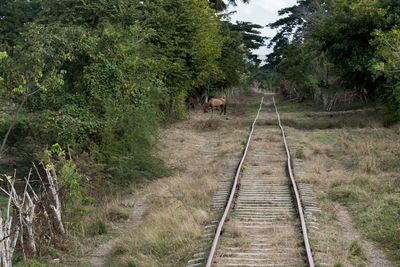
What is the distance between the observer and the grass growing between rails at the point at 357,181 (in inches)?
291

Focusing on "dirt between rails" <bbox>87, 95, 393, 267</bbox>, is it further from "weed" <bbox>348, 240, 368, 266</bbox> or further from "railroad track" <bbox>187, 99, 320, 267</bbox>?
"railroad track" <bbox>187, 99, 320, 267</bbox>

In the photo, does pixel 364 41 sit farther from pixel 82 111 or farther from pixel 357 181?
pixel 82 111

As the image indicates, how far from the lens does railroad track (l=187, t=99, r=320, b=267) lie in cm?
656

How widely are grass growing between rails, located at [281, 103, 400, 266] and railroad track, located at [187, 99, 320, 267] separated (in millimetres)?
486

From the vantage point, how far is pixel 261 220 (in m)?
8.31

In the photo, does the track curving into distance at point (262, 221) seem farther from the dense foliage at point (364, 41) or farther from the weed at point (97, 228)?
the dense foliage at point (364, 41)

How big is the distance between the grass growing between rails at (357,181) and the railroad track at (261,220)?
0.49 metres

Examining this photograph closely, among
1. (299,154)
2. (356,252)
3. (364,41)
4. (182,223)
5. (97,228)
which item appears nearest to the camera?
(356,252)

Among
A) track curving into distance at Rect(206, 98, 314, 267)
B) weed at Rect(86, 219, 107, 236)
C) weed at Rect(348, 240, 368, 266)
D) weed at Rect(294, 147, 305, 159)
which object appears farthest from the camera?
weed at Rect(294, 147, 305, 159)

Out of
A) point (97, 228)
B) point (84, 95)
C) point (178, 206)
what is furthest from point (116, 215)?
point (84, 95)

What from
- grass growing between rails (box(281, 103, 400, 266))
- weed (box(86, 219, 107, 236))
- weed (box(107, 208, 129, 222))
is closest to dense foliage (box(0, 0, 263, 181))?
weed (box(107, 208, 129, 222))

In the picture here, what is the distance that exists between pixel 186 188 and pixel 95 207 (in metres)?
2.34

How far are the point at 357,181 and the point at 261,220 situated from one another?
3.92 metres

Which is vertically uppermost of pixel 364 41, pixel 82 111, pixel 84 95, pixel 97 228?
pixel 364 41
